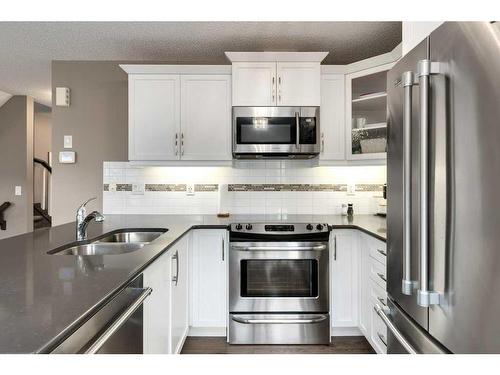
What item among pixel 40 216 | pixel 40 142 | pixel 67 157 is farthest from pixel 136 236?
pixel 40 142

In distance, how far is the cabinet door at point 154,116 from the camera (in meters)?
2.87

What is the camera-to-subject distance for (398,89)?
1.27 meters

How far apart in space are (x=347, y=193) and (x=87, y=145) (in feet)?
8.69

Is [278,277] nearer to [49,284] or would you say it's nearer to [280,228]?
[280,228]

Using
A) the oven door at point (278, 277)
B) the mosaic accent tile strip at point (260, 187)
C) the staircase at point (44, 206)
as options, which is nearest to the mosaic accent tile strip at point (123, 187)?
the mosaic accent tile strip at point (260, 187)

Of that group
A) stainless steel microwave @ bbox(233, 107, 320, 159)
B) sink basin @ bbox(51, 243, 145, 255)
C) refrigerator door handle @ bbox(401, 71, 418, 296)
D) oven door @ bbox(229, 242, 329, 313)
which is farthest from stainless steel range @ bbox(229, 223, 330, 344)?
refrigerator door handle @ bbox(401, 71, 418, 296)

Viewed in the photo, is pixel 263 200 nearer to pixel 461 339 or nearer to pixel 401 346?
pixel 401 346

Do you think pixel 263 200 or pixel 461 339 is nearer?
pixel 461 339

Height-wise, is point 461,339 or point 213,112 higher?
point 213,112

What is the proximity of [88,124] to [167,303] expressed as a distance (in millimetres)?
2281

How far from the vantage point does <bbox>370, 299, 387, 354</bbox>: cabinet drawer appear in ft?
6.67

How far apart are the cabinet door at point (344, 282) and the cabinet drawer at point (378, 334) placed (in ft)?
0.90
